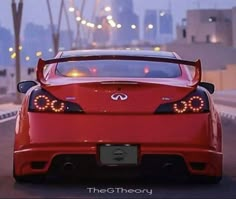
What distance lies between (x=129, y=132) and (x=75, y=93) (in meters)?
0.65

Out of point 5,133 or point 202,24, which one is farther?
point 202,24

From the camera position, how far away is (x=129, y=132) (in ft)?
27.0

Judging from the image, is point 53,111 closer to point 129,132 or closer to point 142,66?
point 129,132

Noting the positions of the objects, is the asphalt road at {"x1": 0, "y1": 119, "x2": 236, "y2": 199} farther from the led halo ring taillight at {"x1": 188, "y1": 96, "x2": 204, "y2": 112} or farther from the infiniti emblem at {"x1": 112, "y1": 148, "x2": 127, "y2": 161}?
the led halo ring taillight at {"x1": 188, "y1": 96, "x2": 204, "y2": 112}

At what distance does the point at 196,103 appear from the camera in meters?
8.41

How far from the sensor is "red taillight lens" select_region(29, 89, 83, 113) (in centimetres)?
838

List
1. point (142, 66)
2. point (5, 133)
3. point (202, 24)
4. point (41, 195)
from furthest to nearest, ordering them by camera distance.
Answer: point (202, 24) < point (5, 133) < point (142, 66) < point (41, 195)

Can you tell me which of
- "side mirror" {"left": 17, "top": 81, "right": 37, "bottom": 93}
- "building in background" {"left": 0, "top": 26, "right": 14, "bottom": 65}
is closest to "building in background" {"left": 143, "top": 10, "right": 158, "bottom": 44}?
"building in background" {"left": 0, "top": 26, "right": 14, "bottom": 65}

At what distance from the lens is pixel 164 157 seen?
8250mm

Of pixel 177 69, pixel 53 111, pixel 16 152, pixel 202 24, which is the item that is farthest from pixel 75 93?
pixel 202 24

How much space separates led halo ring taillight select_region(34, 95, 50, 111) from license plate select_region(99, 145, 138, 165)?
674 millimetres

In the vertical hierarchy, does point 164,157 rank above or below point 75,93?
below

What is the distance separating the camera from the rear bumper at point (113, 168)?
8219 millimetres

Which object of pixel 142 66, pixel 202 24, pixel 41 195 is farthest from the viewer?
pixel 202 24
